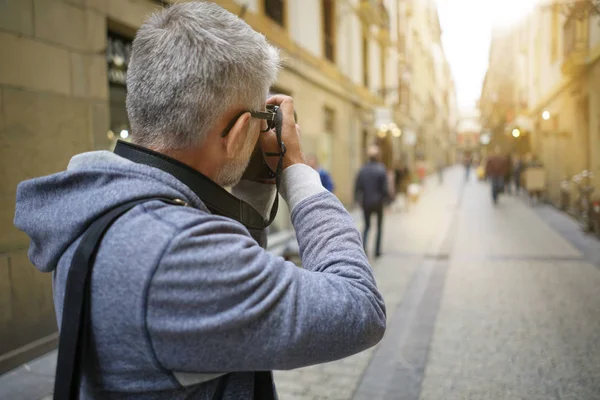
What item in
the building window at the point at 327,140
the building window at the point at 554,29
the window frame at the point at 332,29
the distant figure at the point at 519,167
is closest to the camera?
the building window at the point at 554,29

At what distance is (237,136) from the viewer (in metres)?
1.01

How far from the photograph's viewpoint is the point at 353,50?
54.7 feet

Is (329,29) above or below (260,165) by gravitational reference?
above

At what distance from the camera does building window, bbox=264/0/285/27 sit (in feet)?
32.0

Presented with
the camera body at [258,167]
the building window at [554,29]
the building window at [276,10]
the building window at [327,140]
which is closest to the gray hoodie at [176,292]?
the camera body at [258,167]

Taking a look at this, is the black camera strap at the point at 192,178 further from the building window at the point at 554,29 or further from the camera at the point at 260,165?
the building window at the point at 554,29

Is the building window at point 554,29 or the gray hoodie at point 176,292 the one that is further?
the building window at point 554,29

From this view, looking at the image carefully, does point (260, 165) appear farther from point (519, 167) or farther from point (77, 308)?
point (519, 167)

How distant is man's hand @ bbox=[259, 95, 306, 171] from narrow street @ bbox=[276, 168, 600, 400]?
4.33 ft

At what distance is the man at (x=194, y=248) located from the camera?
2.65 feet

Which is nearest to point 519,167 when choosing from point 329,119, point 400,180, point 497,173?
point 497,173

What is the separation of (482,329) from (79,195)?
12.9ft

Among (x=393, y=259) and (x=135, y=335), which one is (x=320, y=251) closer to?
(x=135, y=335)

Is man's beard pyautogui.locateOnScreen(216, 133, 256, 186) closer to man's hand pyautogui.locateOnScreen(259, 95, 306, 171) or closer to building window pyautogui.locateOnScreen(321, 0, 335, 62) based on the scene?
man's hand pyautogui.locateOnScreen(259, 95, 306, 171)
